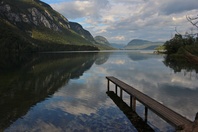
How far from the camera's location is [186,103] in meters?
28.6

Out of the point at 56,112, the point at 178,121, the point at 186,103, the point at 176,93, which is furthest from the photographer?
the point at 176,93

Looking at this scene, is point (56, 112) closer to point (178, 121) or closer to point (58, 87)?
point (178, 121)

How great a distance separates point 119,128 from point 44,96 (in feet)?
55.3

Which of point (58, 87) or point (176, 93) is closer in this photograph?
point (176, 93)

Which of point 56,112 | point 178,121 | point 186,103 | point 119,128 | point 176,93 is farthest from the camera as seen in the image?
point 176,93

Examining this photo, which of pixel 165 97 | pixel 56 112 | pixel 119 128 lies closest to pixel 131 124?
pixel 119 128

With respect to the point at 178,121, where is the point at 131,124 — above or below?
below

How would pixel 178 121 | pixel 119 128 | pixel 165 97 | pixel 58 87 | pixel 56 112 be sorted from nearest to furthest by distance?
pixel 178 121 → pixel 119 128 → pixel 56 112 → pixel 165 97 → pixel 58 87

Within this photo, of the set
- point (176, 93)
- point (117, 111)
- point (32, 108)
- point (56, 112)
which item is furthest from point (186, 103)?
point (32, 108)

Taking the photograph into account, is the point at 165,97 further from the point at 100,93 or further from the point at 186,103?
the point at 100,93

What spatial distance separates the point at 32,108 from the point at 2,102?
5106 mm

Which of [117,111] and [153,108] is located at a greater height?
[153,108]

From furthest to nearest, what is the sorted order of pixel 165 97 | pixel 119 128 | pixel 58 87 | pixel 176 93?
pixel 58 87 → pixel 176 93 → pixel 165 97 → pixel 119 128

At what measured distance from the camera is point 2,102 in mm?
28844
